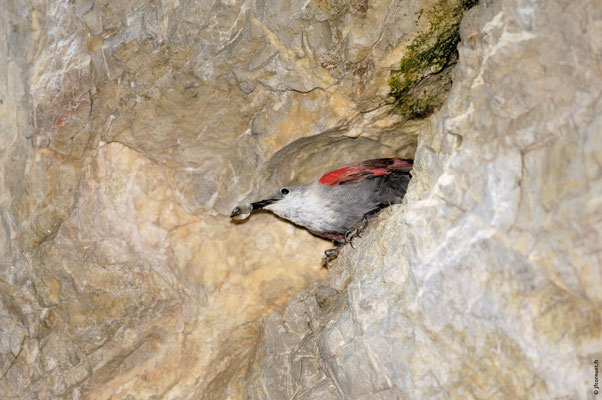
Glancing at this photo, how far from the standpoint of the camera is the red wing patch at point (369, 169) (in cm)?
410

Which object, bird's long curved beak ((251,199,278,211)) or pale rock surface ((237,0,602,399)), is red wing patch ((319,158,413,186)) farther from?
pale rock surface ((237,0,602,399))

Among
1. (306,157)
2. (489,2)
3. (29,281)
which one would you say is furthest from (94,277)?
(489,2)

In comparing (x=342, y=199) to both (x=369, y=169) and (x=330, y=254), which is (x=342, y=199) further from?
(x=330, y=254)

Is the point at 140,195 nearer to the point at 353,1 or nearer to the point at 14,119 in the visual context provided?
the point at 14,119

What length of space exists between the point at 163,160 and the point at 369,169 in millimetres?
1786

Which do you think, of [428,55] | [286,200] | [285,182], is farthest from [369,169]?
[428,55]

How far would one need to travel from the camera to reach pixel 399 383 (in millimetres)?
2857

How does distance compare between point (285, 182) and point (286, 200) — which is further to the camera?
point (285, 182)

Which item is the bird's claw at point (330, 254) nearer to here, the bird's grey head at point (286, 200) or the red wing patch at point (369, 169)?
the bird's grey head at point (286, 200)

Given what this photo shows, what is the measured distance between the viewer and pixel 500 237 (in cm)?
251

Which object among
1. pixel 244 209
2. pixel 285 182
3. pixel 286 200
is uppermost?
pixel 285 182

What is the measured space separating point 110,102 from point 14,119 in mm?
824

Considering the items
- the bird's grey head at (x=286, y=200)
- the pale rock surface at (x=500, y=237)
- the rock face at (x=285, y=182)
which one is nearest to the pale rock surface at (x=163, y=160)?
the rock face at (x=285, y=182)

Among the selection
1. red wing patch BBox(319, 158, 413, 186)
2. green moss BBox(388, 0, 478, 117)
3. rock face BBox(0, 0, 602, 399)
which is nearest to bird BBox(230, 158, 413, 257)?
red wing patch BBox(319, 158, 413, 186)
